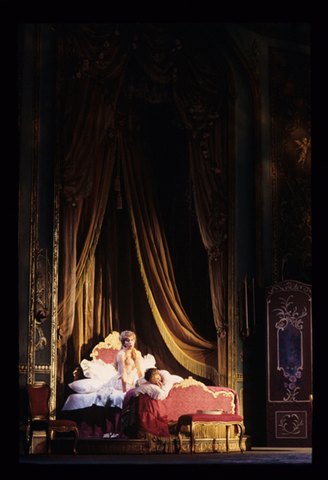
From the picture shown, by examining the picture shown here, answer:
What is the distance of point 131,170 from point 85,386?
2.41 metres

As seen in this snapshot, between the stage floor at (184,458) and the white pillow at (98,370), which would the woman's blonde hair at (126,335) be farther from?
the stage floor at (184,458)

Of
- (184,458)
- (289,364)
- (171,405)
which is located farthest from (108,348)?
(289,364)

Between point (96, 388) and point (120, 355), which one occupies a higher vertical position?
point (120, 355)

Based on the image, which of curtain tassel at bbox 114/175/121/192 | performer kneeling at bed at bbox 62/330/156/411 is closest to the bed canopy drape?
curtain tassel at bbox 114/175/121/192

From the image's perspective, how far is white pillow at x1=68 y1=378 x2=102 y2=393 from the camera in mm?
6891

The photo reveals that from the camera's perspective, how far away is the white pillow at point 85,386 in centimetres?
689

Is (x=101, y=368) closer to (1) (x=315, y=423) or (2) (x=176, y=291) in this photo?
(2) (x=176, y=291)

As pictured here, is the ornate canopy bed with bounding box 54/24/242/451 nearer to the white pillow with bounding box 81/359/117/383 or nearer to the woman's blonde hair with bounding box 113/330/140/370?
the white pillow with bounding box 81/359/117/383

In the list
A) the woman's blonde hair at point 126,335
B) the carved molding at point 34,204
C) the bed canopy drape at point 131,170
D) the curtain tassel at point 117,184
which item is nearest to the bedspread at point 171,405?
the bed canopy drape at point 131,170

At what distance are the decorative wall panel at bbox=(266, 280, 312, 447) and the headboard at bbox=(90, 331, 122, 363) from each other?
5.32 feet

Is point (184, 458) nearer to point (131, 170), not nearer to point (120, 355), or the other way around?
point (120, 355)

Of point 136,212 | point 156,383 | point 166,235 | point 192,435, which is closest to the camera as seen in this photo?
point 192,435

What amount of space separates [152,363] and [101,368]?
1.92 ft

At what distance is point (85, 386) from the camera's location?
6.90m
